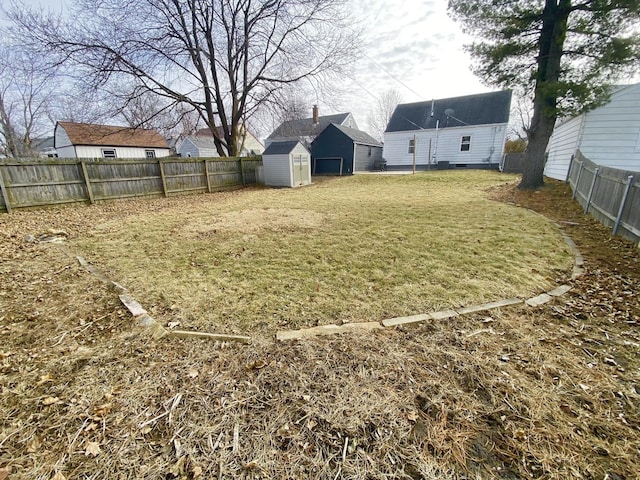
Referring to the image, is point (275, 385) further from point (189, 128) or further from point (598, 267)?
point (189, 128)

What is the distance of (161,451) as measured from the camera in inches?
59.9

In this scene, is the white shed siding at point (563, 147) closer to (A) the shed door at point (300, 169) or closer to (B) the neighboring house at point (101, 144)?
(A) the shed door at point (300, 169)

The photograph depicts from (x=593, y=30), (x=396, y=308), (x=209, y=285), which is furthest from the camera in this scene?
(x=593, y=30)

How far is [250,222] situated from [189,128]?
49.9ft

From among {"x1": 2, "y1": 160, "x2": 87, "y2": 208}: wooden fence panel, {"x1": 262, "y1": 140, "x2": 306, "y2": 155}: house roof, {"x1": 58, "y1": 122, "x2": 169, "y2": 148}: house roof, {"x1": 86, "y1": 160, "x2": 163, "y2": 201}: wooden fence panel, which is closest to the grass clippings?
{"x1": 2, "y1": 160, "x2": 87, "y2": 208}: wooden fence panel

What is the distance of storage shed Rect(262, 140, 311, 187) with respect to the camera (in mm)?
14472

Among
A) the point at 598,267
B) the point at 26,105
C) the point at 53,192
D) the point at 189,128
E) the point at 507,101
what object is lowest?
the point at 598,267

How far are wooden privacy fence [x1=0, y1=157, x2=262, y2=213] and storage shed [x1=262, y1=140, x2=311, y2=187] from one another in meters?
1.84

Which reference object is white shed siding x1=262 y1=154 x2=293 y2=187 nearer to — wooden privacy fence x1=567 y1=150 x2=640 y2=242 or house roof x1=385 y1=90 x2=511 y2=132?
wooden privacy fence x1=567 y1=150 x2=640 y2=242

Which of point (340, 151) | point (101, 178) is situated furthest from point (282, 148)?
point (101, 178)

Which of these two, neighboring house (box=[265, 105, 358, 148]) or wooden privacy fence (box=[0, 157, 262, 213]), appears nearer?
wooden privacy fence (box=[0, 157, 262, 213])

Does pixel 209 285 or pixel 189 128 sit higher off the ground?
pixel 189 128

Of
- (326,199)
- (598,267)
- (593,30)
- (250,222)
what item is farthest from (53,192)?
(593,30)

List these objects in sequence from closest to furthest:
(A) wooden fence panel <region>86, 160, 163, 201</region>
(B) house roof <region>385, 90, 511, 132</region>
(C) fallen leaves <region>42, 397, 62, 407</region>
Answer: (C) fallen leaves <region>42, 397, 62, 407</region>
(A) wooden fence panel <region>86, 160, 163, 201</region>
(B) house roof <region>385, 90, 511, 132</region>
